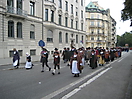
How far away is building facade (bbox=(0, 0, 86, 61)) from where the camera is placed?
22203 millimetres

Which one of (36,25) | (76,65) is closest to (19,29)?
(36,25)

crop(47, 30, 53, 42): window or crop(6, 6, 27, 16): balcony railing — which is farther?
crop(47, 30, 53, 42): window

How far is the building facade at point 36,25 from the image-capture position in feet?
72.8

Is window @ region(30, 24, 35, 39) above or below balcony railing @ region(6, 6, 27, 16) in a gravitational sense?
below

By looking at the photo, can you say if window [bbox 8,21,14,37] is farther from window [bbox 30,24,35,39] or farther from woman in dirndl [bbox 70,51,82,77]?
woman in dirndl [bbox 70,51,82,77]

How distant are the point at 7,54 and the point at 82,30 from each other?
27.0m

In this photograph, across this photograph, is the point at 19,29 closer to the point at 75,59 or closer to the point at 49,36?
the point at 49,36

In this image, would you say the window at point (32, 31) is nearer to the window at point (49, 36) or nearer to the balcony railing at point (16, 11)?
the balcony railing at point (16, 11)

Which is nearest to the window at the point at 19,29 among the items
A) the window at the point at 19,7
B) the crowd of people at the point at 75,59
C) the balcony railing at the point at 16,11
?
the balcony railing at the point at 16,11

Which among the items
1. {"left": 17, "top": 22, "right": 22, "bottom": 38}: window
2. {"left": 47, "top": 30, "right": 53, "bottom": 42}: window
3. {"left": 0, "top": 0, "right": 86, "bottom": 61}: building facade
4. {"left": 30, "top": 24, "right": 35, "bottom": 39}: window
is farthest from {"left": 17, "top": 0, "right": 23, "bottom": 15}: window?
{"left": 47, "top": 30, "right": 53, "bottom": 42}: window

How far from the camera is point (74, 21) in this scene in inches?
1596

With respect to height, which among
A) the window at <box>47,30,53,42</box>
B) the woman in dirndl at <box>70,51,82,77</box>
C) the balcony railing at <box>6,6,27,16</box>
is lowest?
the woman in dirndl at <box>70,51,82,77</box>


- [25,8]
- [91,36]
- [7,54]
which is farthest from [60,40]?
[91,36]

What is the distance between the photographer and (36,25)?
27797 mm
